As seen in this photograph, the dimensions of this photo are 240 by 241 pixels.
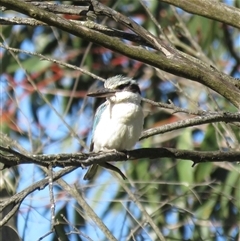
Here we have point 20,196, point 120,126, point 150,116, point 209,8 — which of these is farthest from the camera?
point 150,116

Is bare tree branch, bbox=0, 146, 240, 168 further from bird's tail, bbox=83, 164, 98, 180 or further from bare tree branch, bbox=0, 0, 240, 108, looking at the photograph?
bird's tail, bbox=83, 164, 98, 180

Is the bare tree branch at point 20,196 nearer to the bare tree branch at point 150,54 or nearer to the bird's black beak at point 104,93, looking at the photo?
the bare tree branch at point 150,54

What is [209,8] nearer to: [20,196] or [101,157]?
[101,157]

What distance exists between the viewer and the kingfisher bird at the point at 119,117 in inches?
149

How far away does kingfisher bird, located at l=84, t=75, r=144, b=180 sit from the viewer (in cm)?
380

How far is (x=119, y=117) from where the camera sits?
3869mm

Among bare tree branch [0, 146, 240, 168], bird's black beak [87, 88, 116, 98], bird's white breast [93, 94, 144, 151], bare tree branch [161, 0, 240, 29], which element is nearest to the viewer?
bare tree branch [0, 146, 240, 168]

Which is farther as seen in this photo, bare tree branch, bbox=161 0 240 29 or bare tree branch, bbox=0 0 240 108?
bare tree branch, bbox=161 0 240 29

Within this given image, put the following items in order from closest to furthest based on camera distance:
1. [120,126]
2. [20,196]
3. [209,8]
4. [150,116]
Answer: [20,196]
[209,8]
[120,126]
[150,116]

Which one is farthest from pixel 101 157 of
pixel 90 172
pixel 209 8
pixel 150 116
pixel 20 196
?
pixel 150 116

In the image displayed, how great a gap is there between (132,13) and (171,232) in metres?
2.33

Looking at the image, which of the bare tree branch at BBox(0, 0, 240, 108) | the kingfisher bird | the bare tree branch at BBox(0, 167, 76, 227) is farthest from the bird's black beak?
the bare tree branch at BBox(0, 167, 76, 227)

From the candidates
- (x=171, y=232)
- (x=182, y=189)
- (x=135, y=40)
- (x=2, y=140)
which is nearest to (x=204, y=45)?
(x=182, y=189)

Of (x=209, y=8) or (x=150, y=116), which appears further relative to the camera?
(x=150, y=116)
